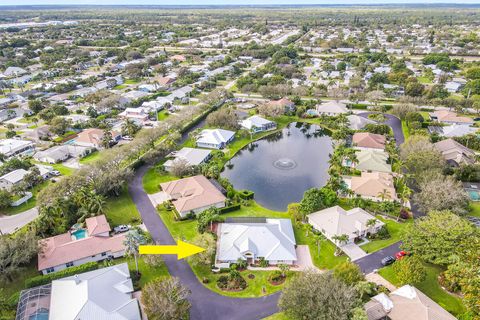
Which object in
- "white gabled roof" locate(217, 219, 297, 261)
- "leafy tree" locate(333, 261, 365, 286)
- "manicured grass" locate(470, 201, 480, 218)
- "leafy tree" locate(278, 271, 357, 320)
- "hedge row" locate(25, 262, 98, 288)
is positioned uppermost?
"leafy tree" locate(278, 271, 357, 320)

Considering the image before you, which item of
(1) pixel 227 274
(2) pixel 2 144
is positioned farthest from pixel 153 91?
(1) pixel 227 274

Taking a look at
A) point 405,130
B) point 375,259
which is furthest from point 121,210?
point 405,130

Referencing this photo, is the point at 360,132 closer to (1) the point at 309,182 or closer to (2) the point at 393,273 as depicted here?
(1) the point at 309,182

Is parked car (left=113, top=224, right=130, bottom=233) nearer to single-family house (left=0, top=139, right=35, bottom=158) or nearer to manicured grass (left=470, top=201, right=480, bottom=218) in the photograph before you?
single-family house (left=0, top=139, right=35, bottom=158)

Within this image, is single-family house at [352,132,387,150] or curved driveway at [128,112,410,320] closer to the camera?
curved driveway at [128,112,410,320]

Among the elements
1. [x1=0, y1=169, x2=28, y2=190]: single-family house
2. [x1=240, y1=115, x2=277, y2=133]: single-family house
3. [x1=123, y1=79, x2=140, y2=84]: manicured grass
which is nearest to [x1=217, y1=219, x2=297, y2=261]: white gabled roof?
[x1=0, y1=169, x2=28, y2=190]: single-family house

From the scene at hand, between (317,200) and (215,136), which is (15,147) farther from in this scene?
(317,200)
